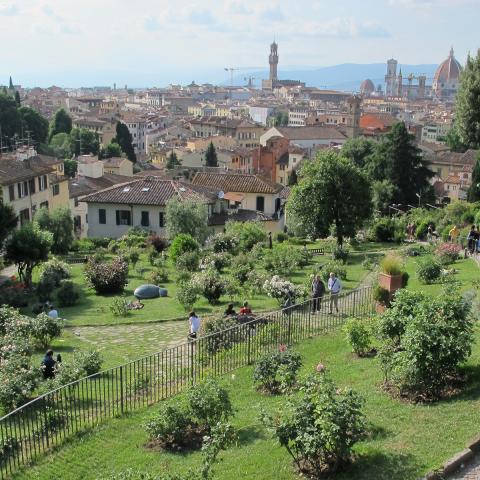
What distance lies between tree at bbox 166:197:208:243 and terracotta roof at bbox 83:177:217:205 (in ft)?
12.5

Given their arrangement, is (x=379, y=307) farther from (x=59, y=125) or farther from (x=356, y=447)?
(x=59, y=125)

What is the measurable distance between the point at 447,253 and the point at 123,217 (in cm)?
2654

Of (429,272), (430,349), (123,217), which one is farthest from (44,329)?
(123,217)

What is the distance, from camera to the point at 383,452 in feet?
31.8

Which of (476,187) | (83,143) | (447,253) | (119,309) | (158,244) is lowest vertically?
(158,244)

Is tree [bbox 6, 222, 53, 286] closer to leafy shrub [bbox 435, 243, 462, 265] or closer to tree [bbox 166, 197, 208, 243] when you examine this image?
tree [bbox 166, 197, 208, 243]

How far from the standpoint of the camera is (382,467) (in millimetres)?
9320

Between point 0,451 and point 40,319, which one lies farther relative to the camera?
point 40,319

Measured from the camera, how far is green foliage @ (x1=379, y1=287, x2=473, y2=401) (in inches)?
436

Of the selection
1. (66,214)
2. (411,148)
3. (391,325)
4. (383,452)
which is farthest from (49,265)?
(411,148)

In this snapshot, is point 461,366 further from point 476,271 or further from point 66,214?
point 66,214

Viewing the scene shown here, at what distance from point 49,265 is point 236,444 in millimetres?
19582

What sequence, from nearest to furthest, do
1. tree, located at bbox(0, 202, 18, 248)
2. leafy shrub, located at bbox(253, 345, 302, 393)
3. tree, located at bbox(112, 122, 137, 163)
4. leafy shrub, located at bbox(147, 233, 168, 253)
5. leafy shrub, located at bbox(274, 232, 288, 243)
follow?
leafy shrub, located at bbox(253, 345, 302, 393), tree, located at bbox(0, 202, 18, 248), leafy shrub, located at bbox(147, 233, 168, 253), leafy shrub, located at bbox(274, 232, 288, 243), tree, located at bbox(112, 122, 137, 163)

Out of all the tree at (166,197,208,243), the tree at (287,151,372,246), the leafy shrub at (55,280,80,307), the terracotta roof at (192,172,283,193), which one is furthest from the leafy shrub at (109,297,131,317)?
the terracotta roof at (192,172,283,193)
